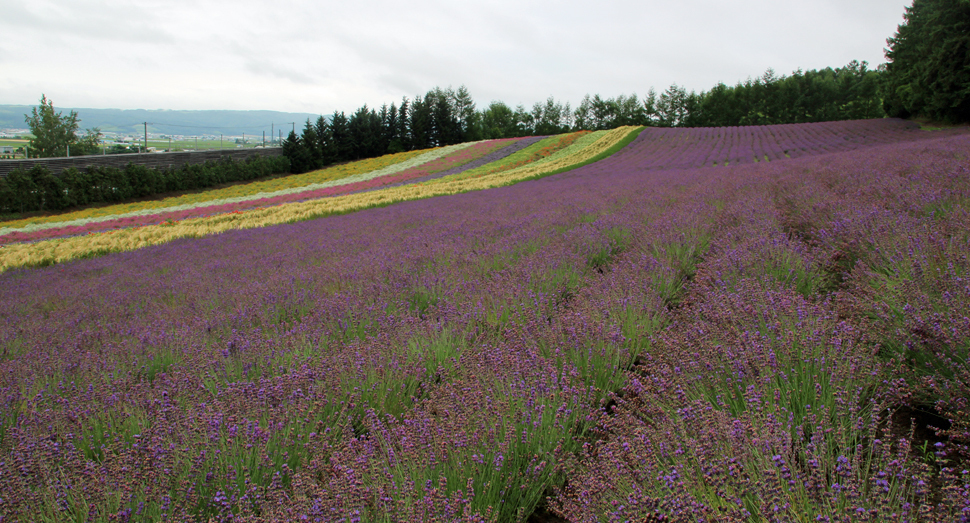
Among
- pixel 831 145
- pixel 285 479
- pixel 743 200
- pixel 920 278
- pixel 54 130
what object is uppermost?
pixel 54 130

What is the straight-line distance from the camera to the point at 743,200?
6.14m

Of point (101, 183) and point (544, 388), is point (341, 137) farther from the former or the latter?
point (544, 388)

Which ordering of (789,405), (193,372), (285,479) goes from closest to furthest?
(789,405)
(285,479)
(193,372)

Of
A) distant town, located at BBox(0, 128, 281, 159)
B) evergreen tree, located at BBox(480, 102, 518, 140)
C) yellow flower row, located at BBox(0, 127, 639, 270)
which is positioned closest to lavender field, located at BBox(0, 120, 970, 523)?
yellow flower row, located at BBox(0, 127, 639, 270)

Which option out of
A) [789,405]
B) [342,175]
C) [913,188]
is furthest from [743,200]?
[342,175]

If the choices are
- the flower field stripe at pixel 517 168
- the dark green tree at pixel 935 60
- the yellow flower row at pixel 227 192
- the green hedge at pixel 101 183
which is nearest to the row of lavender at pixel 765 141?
the flower field stripe at pixel 517 168

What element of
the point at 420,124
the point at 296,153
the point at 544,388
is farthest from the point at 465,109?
the point at 544,388

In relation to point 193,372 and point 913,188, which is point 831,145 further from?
point 193,372

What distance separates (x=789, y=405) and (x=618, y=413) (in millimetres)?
649

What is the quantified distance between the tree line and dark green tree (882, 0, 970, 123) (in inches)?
920

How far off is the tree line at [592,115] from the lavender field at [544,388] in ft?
138

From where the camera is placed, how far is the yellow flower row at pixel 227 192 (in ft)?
71.5

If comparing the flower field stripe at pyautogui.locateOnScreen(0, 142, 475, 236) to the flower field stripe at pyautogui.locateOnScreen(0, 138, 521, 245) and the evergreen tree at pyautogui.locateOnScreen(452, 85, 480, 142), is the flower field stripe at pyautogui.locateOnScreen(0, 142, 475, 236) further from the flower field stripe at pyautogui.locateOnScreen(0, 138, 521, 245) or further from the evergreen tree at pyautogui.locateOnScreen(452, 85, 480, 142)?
the evergreen tree at pyautogui.locateOnScreen(452, 85, 480, 142)

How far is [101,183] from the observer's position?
27.9m
